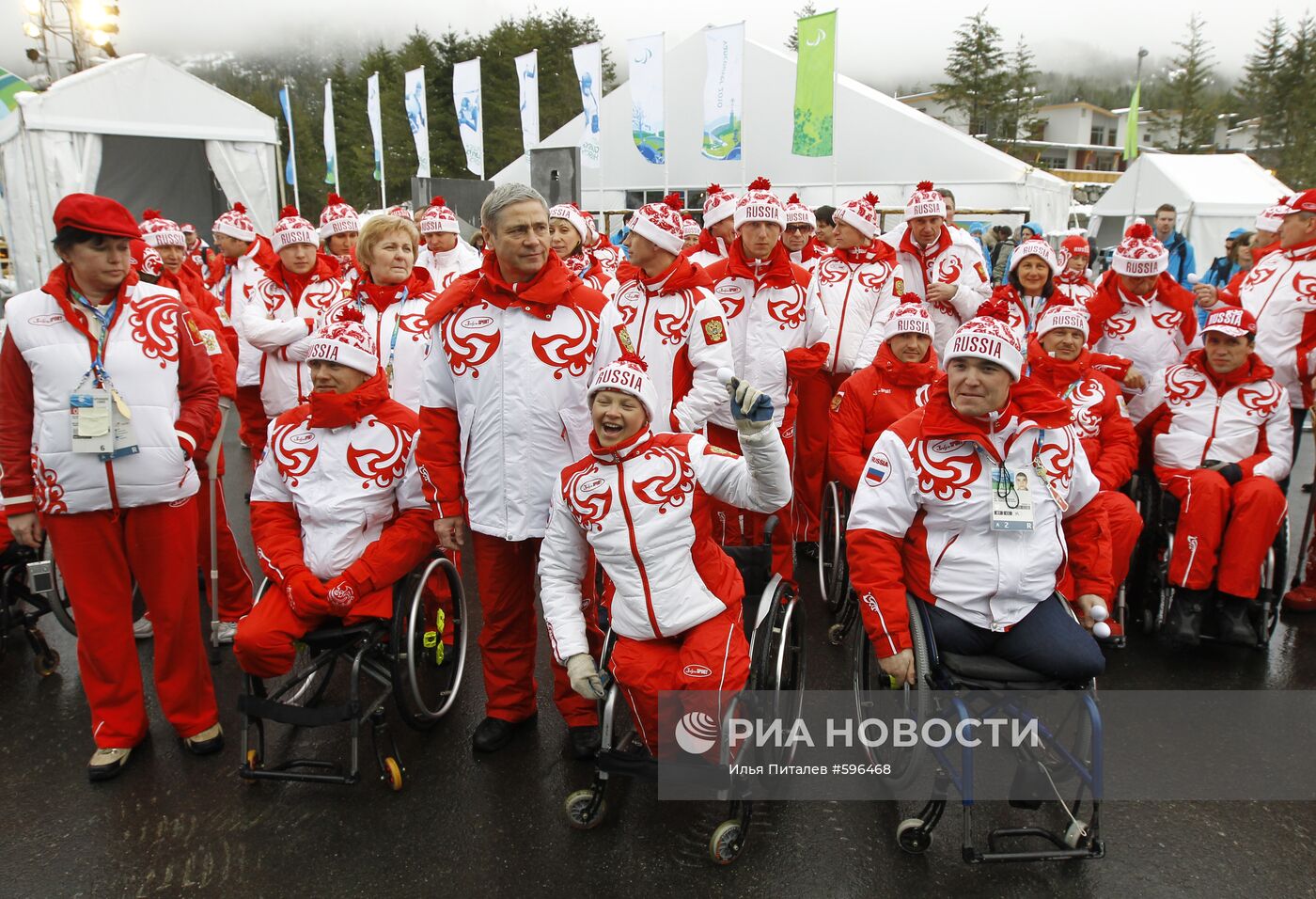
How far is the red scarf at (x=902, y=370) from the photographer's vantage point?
4.35 metres

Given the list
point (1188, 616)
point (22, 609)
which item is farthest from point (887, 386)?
point (22, 609)

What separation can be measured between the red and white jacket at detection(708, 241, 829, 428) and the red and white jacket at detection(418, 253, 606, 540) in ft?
5.34

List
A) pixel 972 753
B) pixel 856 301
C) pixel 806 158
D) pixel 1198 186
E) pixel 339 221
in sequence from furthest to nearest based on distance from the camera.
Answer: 1. pixel 806 158
2. pixel 1198 186
3. pixel 339 221
4. pixel 856 301
5. pixel 972 753

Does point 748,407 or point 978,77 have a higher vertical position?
point 978,77

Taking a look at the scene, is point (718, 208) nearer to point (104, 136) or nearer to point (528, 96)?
point (104, 136)

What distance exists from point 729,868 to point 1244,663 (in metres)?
2.91

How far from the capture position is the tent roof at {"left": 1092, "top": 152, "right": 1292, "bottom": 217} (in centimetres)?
1619

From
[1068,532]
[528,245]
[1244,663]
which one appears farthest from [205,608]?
[1244,663]

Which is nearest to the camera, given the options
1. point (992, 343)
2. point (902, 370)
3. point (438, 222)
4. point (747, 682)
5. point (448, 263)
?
point (747, 682)

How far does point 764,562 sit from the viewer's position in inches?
120

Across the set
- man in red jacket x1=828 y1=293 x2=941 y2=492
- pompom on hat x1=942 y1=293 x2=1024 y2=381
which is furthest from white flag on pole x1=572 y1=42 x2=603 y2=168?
pompom on hat x1=942 y1=293 x2=1024 y2=381

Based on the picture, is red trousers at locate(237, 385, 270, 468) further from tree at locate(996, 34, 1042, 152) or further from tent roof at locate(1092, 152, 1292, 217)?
tree at locate(996, 34, 1042, 152)

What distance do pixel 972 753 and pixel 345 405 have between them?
2.47m

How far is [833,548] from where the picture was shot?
15.3ft
